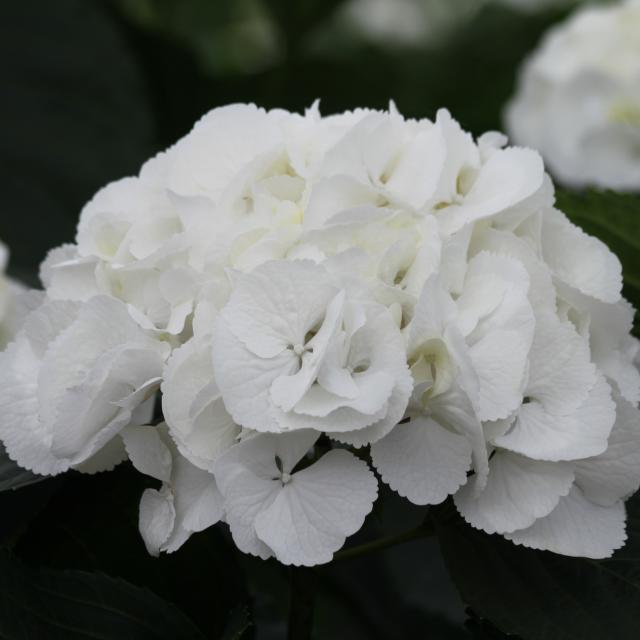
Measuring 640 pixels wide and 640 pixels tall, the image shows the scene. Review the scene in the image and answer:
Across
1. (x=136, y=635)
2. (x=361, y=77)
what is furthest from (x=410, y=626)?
(x=361, y=77)

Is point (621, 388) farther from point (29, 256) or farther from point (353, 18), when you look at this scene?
point (353, 18)

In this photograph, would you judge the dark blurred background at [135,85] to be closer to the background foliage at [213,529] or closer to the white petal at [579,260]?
the background foliage at [213,529]

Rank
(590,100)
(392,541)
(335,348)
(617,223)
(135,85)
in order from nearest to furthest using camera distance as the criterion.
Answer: (335,348)
(392,541)
(617,223)
(590,100)
(135,85)

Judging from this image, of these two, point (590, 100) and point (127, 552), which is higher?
point (127, 552)

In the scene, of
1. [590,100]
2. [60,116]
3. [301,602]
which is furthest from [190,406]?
[60,116]

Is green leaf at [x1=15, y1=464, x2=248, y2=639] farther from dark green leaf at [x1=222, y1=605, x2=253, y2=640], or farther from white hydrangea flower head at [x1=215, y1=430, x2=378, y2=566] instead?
white hydrangea flower head at [x1=215, y1=430, x2=378, y2=566]

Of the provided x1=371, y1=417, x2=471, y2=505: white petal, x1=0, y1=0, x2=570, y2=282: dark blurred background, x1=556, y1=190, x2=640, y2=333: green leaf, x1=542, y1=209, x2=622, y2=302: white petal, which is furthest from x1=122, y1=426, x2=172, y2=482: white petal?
x1=0, y1=0, x2=570, y2=282: dark blurred background

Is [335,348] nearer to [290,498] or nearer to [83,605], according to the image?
[290,498]
